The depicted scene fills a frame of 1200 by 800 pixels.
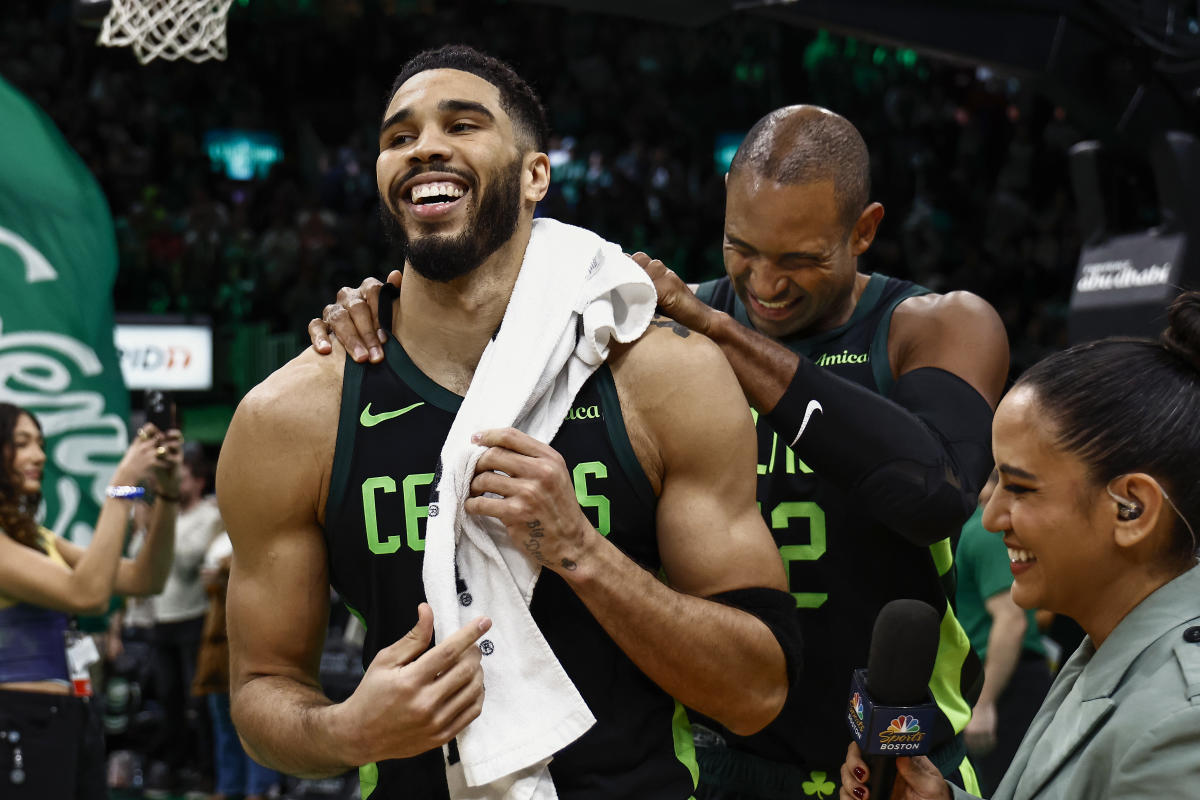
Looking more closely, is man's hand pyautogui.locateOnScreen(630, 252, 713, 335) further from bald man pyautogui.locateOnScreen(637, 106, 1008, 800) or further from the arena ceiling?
the arena ceiling

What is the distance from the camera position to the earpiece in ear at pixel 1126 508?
1792 millimetres

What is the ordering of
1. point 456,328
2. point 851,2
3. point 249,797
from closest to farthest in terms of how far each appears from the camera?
point 456,328
point 851,2
point 249,797

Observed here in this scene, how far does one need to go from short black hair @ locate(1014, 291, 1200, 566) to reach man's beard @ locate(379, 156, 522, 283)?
40.6 inches

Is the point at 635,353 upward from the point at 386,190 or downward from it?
downward

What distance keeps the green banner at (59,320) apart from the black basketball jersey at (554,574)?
4.48 metres

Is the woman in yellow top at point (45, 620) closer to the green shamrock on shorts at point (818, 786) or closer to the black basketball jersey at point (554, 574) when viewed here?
the black basketball jersey at point (554, 574)

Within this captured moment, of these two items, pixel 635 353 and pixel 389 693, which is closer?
pixel 389 693

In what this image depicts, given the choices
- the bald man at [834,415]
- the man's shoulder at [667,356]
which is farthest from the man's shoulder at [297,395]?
the man's shoulder at [667,356]

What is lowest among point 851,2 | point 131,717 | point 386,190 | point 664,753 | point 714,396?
point 131,717

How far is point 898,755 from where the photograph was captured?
1769mm

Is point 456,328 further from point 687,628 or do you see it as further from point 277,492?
point 687,628

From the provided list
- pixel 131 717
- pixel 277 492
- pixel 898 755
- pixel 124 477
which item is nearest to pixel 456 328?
pixel 277 492

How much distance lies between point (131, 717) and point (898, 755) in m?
9.42

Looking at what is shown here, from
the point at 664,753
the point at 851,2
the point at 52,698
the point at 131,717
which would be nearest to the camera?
the point at 664,753
